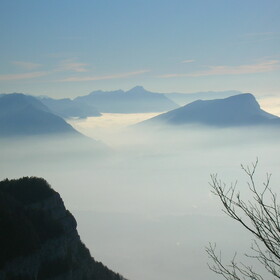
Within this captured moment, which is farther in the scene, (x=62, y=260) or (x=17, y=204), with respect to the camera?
(x=17, y=204)

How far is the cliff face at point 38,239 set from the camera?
49.3 metres


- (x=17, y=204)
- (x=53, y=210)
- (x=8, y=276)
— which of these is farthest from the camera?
(x=53, y=210)

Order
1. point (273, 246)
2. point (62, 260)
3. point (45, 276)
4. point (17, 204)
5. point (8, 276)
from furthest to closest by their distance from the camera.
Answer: point (17, 204) → point (62, 260) → point (45, 276) → point (8, 276) → point (273, 246)

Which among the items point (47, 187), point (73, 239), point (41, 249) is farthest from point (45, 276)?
point (47, 187)

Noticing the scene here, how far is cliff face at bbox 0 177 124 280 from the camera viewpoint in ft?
162

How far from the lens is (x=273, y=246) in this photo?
10.1 meters

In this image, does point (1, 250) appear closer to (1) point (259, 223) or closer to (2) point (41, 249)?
(2) point (41, 249)

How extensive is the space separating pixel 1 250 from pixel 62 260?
8885 millimetres

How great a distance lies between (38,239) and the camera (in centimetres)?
5381

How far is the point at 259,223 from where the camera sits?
1033 cm

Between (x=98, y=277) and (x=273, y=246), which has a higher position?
(x=273, y=246)

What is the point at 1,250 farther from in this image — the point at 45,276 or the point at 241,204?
the point at 241,204

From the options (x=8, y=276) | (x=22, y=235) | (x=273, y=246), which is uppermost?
(x=273, y=246)

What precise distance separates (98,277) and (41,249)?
11.7m
